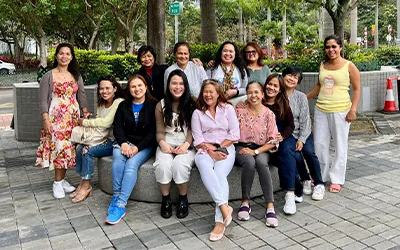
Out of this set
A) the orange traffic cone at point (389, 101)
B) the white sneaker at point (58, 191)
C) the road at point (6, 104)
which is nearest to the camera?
the white sneaker at point (58, 191)

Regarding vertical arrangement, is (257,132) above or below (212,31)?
below

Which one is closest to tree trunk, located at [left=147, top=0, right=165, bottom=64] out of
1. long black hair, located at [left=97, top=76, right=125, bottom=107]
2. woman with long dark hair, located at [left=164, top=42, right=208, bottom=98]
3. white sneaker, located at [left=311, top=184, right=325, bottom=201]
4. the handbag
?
woman with long dark hair, located at [left=164, top=42, right=208, bottom=98]

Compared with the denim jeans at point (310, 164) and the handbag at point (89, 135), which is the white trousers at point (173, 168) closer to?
the handbag at point (89, 135)

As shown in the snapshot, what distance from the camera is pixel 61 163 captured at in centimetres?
535

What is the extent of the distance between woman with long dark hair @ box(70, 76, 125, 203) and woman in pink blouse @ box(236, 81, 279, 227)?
59.2 inches

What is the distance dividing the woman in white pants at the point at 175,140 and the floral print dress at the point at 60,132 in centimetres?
116

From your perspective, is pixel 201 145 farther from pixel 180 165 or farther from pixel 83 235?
pixel 83 235

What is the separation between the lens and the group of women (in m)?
4.68

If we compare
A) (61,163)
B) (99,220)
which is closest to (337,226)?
(99,220)

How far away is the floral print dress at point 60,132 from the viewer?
17.5 ft

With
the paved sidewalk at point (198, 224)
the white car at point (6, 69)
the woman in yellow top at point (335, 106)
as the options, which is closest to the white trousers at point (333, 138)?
the woman in yellow top at point (335, 106)

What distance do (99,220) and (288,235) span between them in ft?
6.27

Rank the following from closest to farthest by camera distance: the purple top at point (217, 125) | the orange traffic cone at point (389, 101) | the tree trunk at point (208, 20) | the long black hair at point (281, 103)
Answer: the purple top at point (217, 125), the long black hair at point (281, 103), the orange traffic cone at point (389, 101), the tree trunk at point (208, 20)

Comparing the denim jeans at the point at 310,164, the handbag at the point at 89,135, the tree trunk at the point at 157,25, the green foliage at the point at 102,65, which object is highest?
the tree trunk at the point at 157,25
